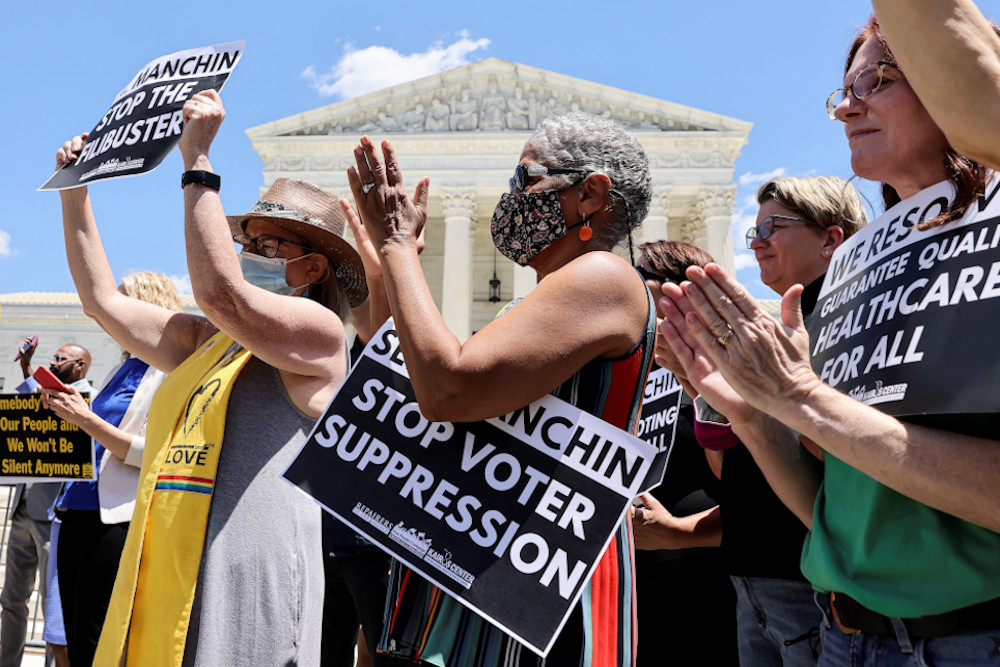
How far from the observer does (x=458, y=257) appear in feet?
103

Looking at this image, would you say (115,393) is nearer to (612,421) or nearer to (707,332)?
(612,421)

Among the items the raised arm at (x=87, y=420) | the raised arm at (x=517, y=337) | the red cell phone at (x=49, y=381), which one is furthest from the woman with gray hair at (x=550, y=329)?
the red cell phone at (x=49, y=381)

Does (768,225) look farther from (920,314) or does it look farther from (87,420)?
(87,420)

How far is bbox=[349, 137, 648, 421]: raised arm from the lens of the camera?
1.58 m

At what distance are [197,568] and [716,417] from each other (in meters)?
2.16

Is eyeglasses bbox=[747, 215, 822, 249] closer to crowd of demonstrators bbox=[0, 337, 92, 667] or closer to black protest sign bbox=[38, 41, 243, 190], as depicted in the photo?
black protest sign bbox=[38, 41, 243, 190]

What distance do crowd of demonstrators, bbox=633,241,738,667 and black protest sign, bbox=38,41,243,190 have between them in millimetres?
1869

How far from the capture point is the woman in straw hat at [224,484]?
2115 mm

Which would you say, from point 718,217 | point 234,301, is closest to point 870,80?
point 234,301

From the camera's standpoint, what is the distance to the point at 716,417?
327cm

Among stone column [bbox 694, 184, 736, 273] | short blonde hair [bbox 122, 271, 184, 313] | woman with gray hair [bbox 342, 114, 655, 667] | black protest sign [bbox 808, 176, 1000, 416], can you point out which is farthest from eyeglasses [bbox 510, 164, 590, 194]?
stone column [bbox 694, 184, 736, 273]

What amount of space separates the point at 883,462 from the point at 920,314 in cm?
28

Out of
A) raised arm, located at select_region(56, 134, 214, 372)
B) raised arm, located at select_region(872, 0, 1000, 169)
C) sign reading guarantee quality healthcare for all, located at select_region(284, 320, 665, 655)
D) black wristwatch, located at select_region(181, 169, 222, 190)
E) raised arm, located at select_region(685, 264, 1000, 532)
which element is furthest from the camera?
raised arm, located at select_region(56, 134, 214, 372)

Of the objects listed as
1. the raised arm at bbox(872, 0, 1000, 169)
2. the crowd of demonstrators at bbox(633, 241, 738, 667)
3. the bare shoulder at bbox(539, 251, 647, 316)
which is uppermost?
the raised arm at bbox(872, 0, 1000, 169)
